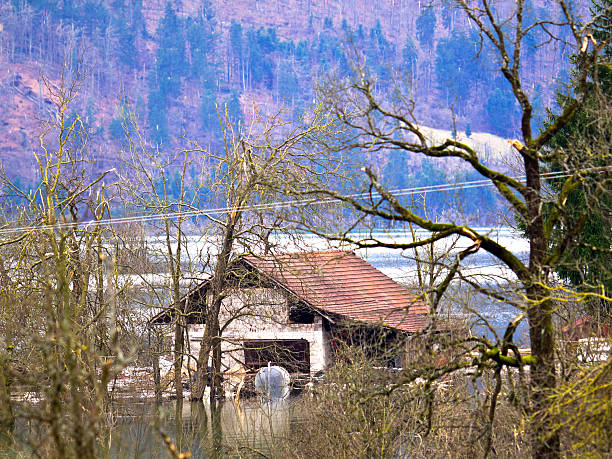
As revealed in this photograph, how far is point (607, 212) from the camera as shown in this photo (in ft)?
46.0

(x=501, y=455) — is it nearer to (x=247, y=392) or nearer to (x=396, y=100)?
(x=396, y=100)

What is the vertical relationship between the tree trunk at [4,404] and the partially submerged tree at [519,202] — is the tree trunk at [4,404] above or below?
below

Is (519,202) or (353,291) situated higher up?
(519,202)

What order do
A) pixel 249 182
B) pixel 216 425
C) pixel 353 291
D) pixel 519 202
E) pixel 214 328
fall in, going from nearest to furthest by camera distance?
pixel 519 202 < pixel 249 182 < pixel 216 425 < pixel 214 328 < pixel 353 291

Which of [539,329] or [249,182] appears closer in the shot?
[539,329]

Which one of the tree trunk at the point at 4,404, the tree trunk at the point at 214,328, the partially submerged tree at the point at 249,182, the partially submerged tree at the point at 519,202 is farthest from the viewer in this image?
the tree trunk at the point at 214,328

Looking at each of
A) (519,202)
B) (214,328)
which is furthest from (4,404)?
(214,328)

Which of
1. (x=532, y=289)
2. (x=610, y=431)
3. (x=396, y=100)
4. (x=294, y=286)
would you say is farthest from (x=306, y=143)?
(x=610, y=431)

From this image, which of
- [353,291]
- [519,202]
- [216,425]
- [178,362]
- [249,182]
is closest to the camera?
[519,202]

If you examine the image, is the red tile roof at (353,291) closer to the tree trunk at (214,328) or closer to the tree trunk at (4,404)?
the tree trunk at (214,328)

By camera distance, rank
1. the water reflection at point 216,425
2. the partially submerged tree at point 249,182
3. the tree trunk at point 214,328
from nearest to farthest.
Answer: the water reflection at point 216,425 → the partially submerged tree at point 249,182 → the tree trunk at point 214,328

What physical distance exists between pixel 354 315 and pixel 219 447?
13.5m

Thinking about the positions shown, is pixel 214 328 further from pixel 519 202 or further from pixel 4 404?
pixel 4 404

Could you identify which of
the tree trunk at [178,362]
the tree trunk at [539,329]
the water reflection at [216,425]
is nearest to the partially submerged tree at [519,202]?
the tree trunk at [539,329]
